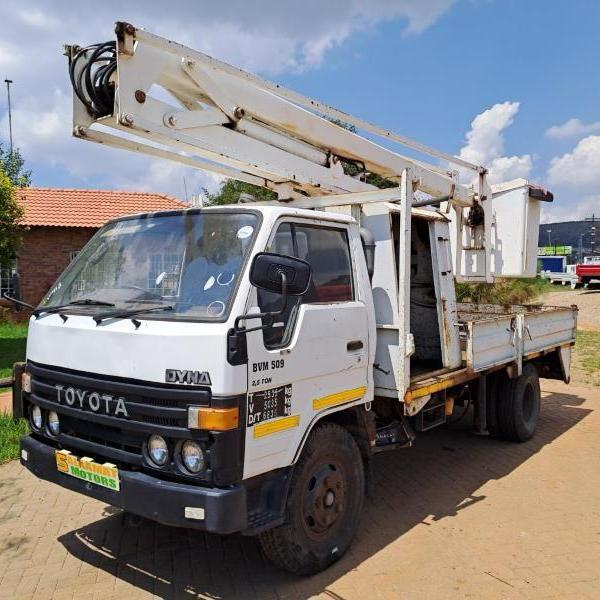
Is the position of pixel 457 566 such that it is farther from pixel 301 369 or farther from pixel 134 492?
pixel 134 492

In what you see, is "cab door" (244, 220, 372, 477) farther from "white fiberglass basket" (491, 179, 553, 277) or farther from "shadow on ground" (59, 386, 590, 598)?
"white fiberglass basket" (491, 179, 553, 277)

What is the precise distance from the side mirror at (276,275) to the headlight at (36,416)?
5.84ft

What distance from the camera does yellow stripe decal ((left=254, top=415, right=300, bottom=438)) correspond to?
3.02 meters

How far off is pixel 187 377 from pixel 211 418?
0.81 feet

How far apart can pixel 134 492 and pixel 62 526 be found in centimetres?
178

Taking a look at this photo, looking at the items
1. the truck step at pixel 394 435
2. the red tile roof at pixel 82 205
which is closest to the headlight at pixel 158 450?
the truck step at pixel 394 435

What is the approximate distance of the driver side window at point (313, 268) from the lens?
3.22 meters

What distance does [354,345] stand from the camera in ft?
12.3

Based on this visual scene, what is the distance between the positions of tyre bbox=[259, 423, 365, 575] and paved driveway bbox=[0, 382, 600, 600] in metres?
0.16

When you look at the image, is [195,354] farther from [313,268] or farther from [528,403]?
[528,403]

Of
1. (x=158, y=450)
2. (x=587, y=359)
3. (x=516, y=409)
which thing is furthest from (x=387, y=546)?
(x=587, y=359)

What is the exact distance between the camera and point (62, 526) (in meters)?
4.30

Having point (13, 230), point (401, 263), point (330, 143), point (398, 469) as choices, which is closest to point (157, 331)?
point (401, 263)

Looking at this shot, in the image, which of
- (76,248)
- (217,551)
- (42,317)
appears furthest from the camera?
(76,248)
